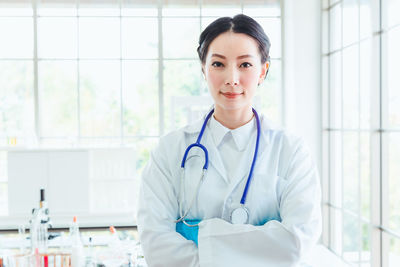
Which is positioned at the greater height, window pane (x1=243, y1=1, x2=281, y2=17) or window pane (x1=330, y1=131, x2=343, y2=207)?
window pane (x1=243, y1=1, x2=281, y2=17)

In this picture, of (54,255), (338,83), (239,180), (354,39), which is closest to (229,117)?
(239,180)

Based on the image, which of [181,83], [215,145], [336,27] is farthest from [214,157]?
[181,83]

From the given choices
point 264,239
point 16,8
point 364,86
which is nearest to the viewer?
point 264,239

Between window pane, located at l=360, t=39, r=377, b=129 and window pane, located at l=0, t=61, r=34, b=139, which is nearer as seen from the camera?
window pane, located at l=360, t=39, r=377, b=129

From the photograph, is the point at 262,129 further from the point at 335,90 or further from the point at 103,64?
the point at 103,64

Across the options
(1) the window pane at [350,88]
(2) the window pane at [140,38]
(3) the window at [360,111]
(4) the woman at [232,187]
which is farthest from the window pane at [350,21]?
(4) the woman at [232,187]

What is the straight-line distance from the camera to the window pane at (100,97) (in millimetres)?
5531

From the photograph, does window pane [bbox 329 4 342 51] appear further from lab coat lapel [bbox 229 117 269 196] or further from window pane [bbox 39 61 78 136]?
lab coat lapel [bbox 229 117 269 196]

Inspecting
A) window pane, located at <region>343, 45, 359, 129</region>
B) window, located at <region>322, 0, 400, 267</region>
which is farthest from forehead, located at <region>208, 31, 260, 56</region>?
window pane, located at <region>343, 45, 359, 129</region>

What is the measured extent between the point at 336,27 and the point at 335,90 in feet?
2.50

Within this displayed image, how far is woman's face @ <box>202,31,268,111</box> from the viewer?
4.23 ft

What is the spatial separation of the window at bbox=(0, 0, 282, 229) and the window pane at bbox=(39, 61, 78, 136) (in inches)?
0.6

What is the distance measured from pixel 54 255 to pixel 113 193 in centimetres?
261

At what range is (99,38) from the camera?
5.48m
